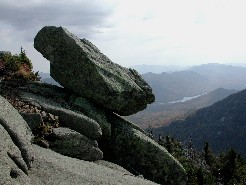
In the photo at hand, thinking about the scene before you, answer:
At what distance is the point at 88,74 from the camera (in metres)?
26.2

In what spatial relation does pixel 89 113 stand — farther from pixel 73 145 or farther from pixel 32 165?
pixel 32 165

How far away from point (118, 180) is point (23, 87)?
11.4 metres

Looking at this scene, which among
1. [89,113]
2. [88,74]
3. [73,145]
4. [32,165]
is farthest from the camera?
[88,74]

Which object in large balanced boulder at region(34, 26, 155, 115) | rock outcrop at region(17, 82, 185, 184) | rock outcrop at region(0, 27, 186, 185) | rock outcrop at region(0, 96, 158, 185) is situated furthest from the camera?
large balanced boulder at region(34, 26, 155, 115)

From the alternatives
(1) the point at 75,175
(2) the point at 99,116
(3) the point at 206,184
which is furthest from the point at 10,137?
(3) the point at 206,184

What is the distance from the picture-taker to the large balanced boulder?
2603cm

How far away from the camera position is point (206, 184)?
95.6 metres

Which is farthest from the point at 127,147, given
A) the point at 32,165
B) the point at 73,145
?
the point at 32,165

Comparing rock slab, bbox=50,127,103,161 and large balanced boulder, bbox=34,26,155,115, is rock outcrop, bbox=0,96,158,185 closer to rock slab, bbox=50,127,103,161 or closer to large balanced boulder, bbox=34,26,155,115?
rock slab, bbox=50,127,103,161

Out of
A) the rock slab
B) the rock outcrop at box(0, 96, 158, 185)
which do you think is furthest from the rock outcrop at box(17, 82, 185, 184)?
the rock outcrop at box(0, 96, 158, 185)

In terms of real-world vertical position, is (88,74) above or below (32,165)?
above

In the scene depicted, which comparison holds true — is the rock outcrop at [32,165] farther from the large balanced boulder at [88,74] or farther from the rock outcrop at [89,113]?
the large balanced boulder at [88,74]

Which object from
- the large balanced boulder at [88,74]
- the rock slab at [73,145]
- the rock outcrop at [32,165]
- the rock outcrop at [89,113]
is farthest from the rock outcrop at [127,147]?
the rock outcrop at [32,165]

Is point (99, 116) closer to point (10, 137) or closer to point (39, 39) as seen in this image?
point (39, 39)
